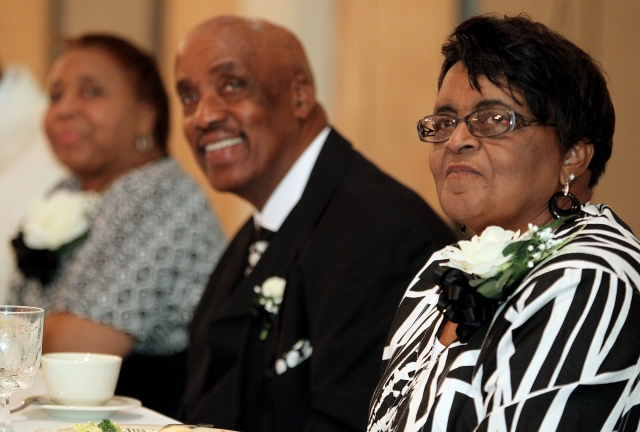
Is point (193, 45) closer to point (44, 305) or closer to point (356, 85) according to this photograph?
point (44, 305)

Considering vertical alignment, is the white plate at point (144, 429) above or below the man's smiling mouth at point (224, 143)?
below

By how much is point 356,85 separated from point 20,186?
1839mm

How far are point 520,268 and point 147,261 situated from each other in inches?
73.9

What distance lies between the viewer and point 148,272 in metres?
3.17

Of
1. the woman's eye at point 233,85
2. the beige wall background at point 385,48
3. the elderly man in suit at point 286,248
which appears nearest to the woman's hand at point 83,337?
the elderly man in suit at point 286,248

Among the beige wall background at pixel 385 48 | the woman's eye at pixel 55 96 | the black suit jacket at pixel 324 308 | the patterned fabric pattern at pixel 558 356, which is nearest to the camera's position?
the patterned fabric pattern at pixel 558 356

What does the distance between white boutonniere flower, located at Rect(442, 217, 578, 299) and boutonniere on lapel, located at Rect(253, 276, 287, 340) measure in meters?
1.05

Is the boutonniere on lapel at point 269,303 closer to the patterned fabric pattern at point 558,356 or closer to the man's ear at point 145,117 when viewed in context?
the patterned fabric pattern at point 558,356

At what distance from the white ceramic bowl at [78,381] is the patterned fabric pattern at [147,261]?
1.21m

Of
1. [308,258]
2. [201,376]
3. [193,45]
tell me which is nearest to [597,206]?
[308,258]

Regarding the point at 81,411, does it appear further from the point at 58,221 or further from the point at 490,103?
the point at 58,221

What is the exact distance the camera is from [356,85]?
468cm

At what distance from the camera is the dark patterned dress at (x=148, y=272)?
3131 millimetres

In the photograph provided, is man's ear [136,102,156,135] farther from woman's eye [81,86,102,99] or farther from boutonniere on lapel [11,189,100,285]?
boutonniere on lapel [11,189,100,285]
